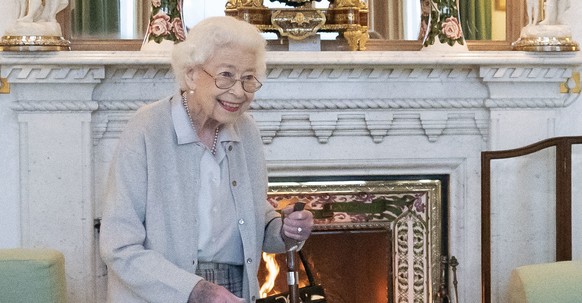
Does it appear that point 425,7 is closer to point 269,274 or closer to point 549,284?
point 269,274

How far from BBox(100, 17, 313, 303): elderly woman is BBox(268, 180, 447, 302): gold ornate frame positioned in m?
1.56

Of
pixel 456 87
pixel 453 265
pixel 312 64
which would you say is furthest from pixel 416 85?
pixel 453 265

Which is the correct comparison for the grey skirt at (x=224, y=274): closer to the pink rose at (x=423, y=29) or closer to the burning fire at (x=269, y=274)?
the burning fire at (x=269, y=274)

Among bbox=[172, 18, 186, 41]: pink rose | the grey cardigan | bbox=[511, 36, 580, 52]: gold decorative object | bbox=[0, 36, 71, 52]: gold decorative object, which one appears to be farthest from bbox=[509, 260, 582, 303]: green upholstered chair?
bbox=[0, 36, 71, 52]: gold decorative object

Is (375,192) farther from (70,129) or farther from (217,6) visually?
(70,129)

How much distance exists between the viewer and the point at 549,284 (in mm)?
3000

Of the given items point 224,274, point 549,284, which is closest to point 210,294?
point 224,274

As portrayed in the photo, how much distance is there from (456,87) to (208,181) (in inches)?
70.5

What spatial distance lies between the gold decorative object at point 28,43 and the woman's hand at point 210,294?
1.68 m

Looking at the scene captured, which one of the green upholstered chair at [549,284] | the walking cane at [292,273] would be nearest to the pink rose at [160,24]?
the walking cane at [292,273]

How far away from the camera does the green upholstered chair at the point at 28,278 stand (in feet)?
9.93

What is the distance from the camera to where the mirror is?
13.5ft

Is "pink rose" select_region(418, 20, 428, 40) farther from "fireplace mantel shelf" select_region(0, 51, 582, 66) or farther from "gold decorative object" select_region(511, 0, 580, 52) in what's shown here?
"gold decorative object" select_region(511, 0, 580, 52)

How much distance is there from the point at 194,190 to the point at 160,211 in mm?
104
